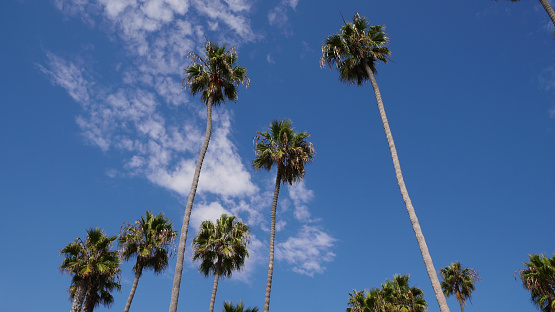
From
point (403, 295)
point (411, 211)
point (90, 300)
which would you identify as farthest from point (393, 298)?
point (90, 300)

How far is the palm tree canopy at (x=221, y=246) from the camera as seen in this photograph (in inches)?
1153

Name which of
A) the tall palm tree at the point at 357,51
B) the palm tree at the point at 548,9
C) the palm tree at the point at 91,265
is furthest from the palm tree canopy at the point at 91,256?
the palm tree at the point at 548,9

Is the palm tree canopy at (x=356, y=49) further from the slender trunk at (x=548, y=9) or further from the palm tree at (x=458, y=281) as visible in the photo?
the palm tree at (x=458, y=281)

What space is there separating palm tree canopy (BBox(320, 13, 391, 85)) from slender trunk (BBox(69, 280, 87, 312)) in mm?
22843

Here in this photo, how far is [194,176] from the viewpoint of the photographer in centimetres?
2345

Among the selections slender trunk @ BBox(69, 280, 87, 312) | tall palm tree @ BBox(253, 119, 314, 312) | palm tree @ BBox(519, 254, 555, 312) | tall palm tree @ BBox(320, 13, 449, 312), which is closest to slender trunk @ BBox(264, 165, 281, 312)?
tall palm tree @ BBox(253, 119, 314, 312)

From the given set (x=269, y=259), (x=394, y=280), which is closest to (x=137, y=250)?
(x=269, y=259)

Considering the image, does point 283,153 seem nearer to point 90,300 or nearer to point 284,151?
point 284,151

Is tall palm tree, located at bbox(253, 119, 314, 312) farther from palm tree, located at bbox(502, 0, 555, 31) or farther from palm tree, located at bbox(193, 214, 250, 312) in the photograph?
palm tree, located at bbox(502, 0, 555, 31)

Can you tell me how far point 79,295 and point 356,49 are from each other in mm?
25354

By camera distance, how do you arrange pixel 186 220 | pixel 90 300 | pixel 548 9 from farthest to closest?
pixel 90 300, pixel 186 220, pixel 548 9

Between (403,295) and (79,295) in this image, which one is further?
(403,295)

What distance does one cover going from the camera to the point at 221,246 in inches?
1155

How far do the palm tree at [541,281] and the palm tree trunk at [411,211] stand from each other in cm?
1964
